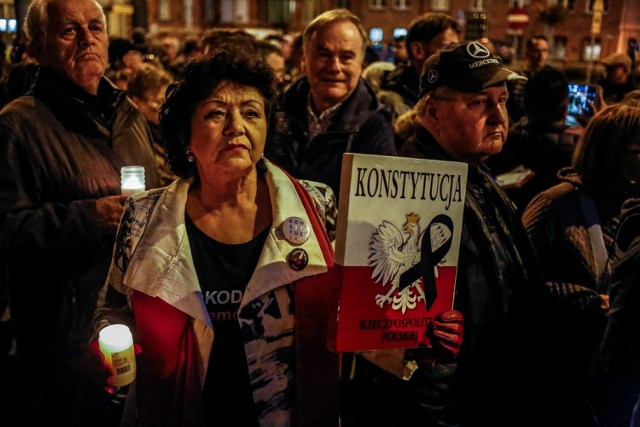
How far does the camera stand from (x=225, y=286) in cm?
217

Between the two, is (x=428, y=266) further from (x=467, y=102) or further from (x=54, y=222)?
(x=54, y=222)

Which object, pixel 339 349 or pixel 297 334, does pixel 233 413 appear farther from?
pixel 339 349

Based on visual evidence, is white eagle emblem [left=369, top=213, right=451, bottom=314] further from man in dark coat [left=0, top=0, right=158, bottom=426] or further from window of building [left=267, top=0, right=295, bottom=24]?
window of building [left=267, top=0, right=295, bottom=24]

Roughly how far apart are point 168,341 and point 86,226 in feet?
3.06

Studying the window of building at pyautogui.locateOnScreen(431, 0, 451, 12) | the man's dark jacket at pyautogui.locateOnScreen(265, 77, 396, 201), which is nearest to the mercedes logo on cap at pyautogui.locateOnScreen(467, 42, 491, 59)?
the man's dark jacket at pyautogui.locateOnScreen(265, 77, 396, 201)

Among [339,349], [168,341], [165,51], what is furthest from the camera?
[165,51]

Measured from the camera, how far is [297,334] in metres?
2.14

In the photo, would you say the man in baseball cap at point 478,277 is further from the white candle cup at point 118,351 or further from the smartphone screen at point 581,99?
the smartphone screen at point 581,99

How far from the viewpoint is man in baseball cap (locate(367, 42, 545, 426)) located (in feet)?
7.42

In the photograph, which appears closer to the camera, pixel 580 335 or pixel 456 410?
pixel 456 410

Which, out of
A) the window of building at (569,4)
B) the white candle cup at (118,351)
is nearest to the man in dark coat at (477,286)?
the white candle cup at (118,351)

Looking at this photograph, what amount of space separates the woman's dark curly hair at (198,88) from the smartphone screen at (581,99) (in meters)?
4.41

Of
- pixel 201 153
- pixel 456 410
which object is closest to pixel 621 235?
pixel 456 410

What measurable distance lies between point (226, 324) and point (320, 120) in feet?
5.79
